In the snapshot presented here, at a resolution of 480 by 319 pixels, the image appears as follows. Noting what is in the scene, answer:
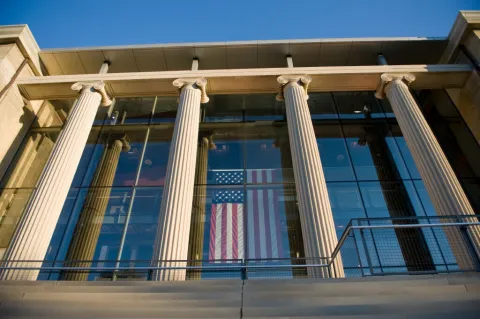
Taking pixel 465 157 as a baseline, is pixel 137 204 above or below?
below

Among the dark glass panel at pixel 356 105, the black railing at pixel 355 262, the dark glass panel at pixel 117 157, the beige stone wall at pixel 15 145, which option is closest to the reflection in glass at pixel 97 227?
the black railing at pixel 355 262

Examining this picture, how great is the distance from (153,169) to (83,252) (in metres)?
4.89

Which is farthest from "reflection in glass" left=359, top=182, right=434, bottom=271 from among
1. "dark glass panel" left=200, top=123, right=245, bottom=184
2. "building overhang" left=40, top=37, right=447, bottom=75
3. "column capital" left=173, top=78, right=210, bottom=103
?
"column capital" left=173, top=78, right=210, bottom=103

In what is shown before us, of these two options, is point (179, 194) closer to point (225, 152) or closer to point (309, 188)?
point (309, 188)

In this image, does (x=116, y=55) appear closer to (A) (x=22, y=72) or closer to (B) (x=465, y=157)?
(A) (x=22, y=72)

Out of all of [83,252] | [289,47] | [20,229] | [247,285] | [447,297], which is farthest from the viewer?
[289,47]

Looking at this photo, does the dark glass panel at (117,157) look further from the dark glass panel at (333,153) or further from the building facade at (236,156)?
the dark glass panel at (333,153)

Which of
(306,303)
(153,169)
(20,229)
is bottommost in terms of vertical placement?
(306,303)

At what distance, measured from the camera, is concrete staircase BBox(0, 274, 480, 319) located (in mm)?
5934

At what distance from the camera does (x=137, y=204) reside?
47.5 ft

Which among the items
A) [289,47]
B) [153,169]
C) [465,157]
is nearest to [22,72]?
[153,169]

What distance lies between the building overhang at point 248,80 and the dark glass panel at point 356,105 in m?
1.70

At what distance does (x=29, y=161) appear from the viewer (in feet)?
54.1

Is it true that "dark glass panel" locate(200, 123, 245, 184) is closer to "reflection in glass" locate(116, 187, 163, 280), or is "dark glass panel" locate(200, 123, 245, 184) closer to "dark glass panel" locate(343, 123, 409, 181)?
"reflection in glass" locate(116, 187, 163, 280)
